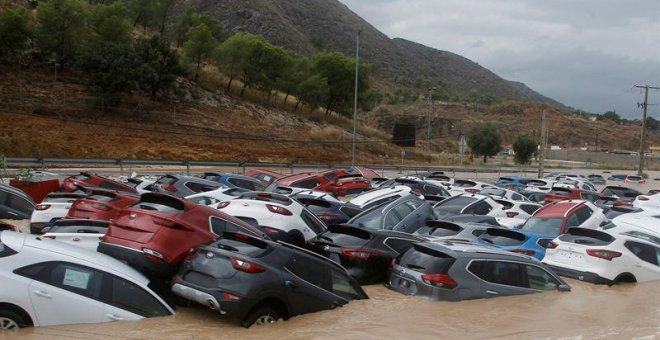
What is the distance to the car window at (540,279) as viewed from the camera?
33.9ft

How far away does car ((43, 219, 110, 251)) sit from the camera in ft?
34.0

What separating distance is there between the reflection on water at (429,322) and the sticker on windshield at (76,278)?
459 mm

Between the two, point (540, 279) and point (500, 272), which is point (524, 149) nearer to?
point (540, 279)

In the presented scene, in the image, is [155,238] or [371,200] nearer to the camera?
[155,238]

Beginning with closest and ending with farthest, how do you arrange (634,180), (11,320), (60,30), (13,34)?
(11,320) < (634,180) < (13,34) < (60,30)

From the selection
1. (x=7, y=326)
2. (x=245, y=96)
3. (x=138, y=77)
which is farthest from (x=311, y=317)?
(x=245, y=96)

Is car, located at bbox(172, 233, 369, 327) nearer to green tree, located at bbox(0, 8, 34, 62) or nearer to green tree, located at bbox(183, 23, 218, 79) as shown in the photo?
green tree, located at bbox(0, 8, 34, 62)

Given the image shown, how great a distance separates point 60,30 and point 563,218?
182 ft

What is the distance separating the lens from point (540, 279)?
1045cm

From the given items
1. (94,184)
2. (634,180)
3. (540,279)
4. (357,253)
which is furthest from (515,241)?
(634,180)

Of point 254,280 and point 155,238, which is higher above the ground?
point 155,238

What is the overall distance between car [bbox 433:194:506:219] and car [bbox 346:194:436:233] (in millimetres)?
2842

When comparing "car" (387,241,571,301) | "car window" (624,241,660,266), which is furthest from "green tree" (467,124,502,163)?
"car" (387,241,571,301)

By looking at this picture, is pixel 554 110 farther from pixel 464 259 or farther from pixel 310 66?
pixel 464 259
